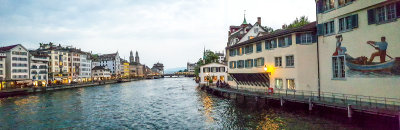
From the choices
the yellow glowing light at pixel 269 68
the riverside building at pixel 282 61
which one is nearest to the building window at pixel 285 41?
the riverside building at pixel 282 61

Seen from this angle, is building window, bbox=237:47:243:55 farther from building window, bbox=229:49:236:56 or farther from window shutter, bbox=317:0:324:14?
window shutter, bbox=317:0:324:14

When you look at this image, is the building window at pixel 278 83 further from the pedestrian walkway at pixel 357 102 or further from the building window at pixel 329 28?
the building window at pixel 329 28

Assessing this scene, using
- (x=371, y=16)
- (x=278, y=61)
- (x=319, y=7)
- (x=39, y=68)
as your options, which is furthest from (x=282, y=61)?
(x=39, y=68)

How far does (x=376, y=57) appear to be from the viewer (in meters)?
23.4

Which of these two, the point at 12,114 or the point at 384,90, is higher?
the point at 384,90

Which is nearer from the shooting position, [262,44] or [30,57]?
[262,44]

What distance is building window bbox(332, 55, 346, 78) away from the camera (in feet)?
90.8

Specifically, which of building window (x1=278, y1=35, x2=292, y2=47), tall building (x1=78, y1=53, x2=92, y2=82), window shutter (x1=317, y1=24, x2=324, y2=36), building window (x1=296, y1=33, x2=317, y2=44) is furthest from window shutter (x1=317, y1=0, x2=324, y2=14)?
tall building (x1=78, y1=53, x2=92, y2=82)

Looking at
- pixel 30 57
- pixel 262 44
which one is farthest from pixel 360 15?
pixel 30 57

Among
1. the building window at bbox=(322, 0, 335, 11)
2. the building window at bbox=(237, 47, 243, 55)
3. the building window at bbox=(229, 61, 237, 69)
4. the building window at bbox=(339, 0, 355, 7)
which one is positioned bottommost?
the building window at bbox=(229, 61, 237, 69)

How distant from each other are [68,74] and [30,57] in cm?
3200

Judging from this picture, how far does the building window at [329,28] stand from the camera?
2872 cm

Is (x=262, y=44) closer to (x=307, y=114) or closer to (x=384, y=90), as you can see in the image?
(x=307, y=114)

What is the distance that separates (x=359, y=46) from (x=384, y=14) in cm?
382
